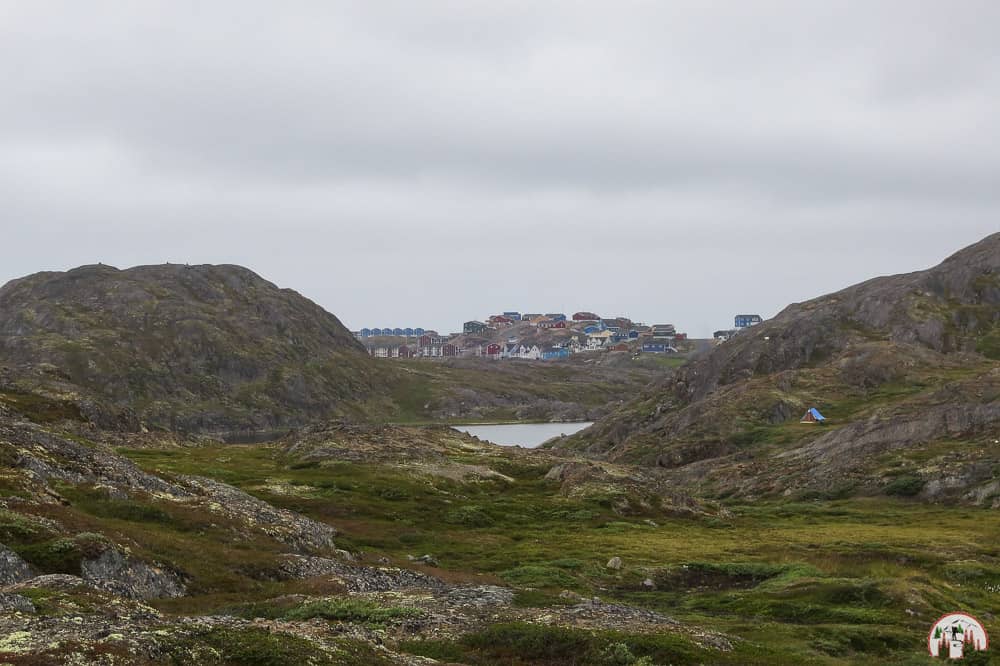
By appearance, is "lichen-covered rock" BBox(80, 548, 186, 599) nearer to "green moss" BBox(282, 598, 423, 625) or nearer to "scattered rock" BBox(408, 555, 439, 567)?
"green moss" BBox(282, 598, 423, 625)

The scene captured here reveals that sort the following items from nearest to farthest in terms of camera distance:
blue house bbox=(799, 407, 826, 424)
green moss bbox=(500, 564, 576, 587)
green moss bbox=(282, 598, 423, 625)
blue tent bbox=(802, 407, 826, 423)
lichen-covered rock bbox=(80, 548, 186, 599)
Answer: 1. green moss bbox=(282, 598, 423, 625)
2. lichen-covered rock bbox=(80, 548, 186, 599)
3. green moss bbox=(500, 564, 576, 587)
4. blue house bbox=(799, 407, 826, 424)
5. blue tent bbox=(802, 407, 826, 423)

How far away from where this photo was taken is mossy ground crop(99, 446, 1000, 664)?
40031 mm

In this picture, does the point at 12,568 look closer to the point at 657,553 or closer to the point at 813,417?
the point at 657,553

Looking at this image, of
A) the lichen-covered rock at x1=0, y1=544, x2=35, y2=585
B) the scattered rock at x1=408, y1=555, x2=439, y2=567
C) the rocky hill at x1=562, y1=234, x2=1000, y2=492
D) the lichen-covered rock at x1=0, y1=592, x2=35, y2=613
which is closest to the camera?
the lichen-covered rock at x1=0, y1=592, x2=35, y2=613

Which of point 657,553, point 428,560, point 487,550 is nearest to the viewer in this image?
point 428,560


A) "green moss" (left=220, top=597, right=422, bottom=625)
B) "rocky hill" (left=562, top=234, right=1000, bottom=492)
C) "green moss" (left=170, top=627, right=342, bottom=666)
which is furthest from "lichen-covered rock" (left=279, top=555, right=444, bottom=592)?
"rocky hill" (left=562, top=234, right=1000, bottom=492)

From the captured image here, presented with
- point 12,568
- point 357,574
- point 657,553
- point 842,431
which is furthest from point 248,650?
point 842,431

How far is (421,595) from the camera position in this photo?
40.9 meters

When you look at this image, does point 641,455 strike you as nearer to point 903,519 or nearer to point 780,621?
point 903,519

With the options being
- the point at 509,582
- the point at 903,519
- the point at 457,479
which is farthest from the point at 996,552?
the point at 457,479

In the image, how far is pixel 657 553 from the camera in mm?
70875

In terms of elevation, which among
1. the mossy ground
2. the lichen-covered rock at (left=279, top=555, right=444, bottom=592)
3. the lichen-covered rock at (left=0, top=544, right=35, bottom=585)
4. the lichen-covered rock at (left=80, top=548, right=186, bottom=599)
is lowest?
the mossy ground

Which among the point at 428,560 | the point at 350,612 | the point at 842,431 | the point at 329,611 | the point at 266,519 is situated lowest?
the point at 428,560

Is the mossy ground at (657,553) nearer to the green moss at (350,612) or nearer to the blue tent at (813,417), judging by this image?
the green moss at (350,612)
